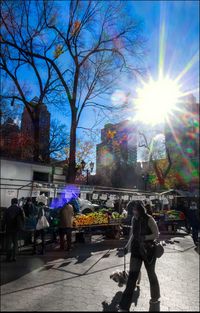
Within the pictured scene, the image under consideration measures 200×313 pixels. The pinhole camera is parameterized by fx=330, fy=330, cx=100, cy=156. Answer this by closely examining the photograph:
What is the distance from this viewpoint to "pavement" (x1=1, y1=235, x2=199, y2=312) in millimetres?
5410

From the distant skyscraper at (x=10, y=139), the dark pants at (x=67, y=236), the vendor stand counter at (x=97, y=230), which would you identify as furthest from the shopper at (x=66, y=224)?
the distant skyscraper at (x=10, y=139)

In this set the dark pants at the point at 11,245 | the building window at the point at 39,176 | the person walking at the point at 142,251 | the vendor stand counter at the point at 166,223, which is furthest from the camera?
the vendor stand counter at the point at 166,223

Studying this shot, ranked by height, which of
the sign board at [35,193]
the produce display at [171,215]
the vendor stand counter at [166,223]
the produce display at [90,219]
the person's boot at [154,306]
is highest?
the sign board at [35,193]

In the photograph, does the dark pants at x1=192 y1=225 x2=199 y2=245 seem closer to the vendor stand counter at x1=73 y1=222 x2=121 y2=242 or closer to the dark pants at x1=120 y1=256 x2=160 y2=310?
the vendor stand counter at x1=73 y1=222 x2=121 y2=242

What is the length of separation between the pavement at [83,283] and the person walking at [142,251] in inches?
12.1

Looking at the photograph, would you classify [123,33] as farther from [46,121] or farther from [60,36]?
[46,121]

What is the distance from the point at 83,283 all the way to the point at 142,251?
7.72 ft

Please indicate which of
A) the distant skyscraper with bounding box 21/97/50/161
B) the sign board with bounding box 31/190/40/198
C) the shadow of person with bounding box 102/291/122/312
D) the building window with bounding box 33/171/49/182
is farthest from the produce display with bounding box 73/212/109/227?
the distant skyscraper with bounding box 21/97/50/161

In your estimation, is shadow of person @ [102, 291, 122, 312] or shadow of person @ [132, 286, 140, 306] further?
shadow of person @ [132, 286, 140, 306]

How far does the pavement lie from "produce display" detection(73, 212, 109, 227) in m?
1.82

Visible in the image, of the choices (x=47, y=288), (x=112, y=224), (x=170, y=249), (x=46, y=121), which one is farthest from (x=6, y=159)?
(x=46, y=121)

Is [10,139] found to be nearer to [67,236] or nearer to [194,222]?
[194,222]

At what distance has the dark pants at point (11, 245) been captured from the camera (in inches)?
367

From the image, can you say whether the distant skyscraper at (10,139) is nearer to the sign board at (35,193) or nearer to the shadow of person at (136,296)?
the sign board at (35,193)
